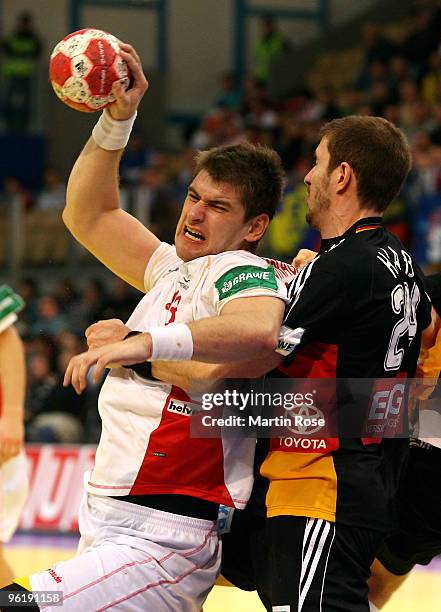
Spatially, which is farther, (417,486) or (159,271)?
(417,486)

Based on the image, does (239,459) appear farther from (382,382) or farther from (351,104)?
(351,104)

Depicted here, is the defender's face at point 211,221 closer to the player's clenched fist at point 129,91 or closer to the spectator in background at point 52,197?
the player's clenched fist at point 129,91

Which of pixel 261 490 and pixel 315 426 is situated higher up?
pixel 315 426

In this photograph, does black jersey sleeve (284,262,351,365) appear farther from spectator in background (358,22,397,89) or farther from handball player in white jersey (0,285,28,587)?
spectator in background (358,22,397,89)

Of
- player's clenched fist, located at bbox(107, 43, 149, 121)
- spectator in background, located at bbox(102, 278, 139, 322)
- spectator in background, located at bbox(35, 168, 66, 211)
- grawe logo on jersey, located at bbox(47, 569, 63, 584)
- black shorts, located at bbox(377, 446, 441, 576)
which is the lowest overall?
spectator in background, located at bbox(102, 278, 139, 322)

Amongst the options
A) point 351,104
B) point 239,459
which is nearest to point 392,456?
point 239,459

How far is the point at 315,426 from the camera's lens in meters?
3.47

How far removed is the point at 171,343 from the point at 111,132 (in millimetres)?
989

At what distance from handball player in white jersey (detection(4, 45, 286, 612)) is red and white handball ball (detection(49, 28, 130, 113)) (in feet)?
0.15

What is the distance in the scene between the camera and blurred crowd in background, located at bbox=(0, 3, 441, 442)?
987 centimetres

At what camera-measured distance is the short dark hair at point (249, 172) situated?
3680 millimetres

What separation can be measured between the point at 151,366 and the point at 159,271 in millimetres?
516

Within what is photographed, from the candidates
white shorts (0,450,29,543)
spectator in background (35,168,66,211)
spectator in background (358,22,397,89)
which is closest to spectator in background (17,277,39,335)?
spectator in background (35,168,66,211)

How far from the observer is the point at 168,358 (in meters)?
3.09
